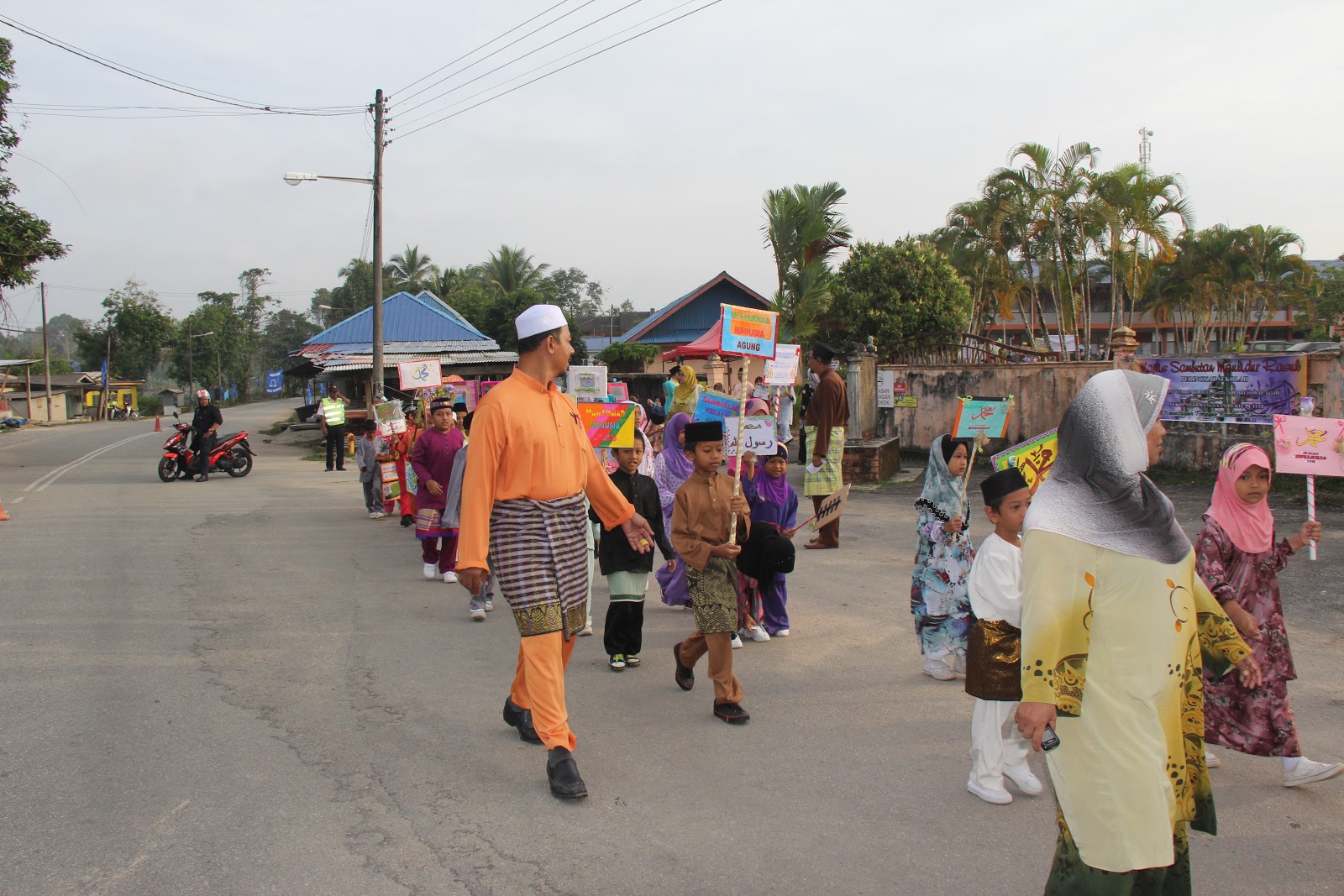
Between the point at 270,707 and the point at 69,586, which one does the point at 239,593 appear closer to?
the point at 69,586

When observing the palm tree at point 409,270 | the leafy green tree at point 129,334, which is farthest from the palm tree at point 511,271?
the leafy green tree at point 129,334

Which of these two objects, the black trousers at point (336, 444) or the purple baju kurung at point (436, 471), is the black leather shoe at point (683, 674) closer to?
the purple baju kurung at point (436, 471)

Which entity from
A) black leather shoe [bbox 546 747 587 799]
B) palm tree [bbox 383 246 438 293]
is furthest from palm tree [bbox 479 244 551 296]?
black leather shoe [bbox 546 747 587 799]

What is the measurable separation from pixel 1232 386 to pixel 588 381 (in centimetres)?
899

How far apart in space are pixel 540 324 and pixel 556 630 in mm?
1348

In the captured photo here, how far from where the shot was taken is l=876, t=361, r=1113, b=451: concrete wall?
16.1 metres

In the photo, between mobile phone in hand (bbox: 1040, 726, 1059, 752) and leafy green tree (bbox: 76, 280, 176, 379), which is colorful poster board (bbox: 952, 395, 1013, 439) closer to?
mobile phone in hand (bbox: 1040, 726, 1059, 752)

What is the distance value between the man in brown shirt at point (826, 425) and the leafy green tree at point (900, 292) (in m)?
13.9

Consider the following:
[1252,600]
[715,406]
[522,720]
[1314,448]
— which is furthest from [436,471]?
[1314,448]

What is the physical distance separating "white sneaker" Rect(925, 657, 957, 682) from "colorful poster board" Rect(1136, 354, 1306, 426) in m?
8.54

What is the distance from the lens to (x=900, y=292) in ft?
77.7

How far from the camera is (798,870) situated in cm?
349

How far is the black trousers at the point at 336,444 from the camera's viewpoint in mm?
19031

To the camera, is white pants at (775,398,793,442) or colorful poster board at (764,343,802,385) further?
white pants at (775,398,793,442)
